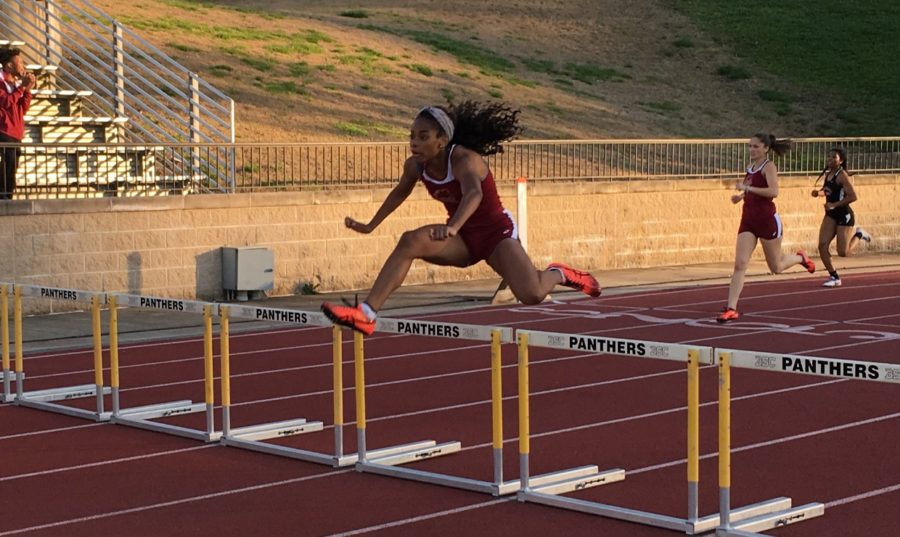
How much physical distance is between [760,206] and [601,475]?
8.07m

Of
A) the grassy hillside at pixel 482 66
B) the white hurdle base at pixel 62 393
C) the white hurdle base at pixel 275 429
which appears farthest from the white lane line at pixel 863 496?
the grassy hillside at pixel 482 66

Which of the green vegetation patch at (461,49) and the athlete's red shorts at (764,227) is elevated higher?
the green vegetation patch at (461,49)

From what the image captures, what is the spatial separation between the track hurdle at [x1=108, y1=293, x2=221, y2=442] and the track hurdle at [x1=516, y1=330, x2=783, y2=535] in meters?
2.64

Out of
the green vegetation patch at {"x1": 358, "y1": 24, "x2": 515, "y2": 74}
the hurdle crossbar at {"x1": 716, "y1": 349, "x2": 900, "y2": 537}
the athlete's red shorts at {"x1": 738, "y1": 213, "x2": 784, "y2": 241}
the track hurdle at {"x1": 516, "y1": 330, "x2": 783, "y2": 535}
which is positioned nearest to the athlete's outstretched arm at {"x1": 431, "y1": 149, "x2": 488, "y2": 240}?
Result: the track hurdle at {"x1": 516, "y1": 330, "x2": 783, "y2": 535}

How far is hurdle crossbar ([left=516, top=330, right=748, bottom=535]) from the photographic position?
804 centimetres

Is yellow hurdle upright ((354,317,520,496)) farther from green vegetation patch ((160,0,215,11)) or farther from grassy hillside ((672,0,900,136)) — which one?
grassy hillside ((672,0,900,136))

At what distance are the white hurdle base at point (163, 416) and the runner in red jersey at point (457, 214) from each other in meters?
2.15

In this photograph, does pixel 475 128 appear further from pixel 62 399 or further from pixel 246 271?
pixel 246 271

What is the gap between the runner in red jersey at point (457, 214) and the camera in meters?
9.10

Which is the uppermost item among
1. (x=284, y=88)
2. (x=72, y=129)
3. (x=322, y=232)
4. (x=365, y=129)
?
(x=284, y=88)

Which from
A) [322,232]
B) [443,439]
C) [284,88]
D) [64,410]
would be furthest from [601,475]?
[284,88]

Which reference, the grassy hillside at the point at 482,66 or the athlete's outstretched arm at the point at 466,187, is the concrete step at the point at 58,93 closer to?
the grassy hillside at the point at 482,66

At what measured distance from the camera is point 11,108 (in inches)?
754

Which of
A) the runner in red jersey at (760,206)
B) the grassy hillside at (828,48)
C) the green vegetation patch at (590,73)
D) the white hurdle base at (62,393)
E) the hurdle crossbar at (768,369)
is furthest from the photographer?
the grassy hillside at (828,48)
